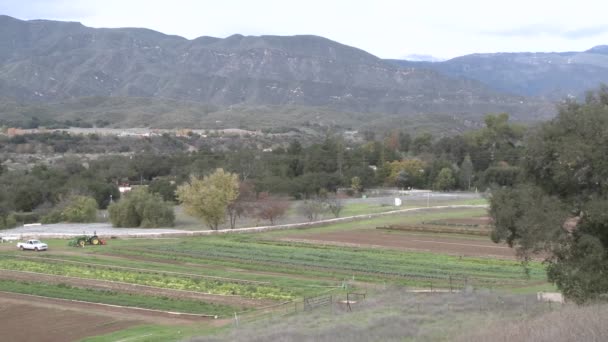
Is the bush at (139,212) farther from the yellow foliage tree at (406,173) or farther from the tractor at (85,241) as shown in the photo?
the yellow foliage tree at (406,173)

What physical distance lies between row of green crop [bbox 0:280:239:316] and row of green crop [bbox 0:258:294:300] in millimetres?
2689

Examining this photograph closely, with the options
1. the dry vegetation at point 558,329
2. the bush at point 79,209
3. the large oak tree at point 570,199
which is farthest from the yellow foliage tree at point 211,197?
the dry vegetation at point 558,329

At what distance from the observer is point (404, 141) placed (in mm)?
147500

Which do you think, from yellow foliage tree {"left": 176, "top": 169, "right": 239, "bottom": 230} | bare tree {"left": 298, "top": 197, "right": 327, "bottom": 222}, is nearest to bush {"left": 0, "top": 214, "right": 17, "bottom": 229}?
yellow foliage tree {"left": 176, "top": 169, "right": 239, "bottom": 230}

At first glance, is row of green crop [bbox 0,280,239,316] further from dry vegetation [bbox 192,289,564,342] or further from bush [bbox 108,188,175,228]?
bush [bbox 108,188,175,228]

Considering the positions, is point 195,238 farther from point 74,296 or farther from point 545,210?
point 545,210

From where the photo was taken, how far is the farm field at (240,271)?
34375 millimetres

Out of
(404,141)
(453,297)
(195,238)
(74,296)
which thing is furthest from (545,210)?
(404,141)

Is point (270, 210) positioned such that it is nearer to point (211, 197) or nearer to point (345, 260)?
point (211, 197)

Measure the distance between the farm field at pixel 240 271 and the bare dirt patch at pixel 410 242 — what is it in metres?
0.07

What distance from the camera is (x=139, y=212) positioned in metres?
74.6

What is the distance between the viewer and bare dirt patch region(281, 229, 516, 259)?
51556 mm

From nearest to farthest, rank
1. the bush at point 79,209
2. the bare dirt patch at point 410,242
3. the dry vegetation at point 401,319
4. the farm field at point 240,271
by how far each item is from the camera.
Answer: the dry vegetation at point 401,319 → the farm field at point 240,271 → the bare dirt patch at point 410,242 → the bush at point 79,209

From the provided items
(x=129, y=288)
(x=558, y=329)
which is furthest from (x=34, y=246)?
(x=558, y=329)
